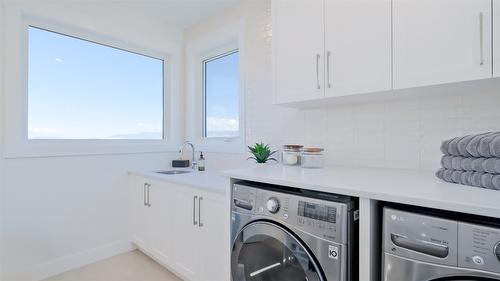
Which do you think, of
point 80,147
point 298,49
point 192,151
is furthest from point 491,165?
point 80,147

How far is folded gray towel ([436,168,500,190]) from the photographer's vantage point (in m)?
0.89

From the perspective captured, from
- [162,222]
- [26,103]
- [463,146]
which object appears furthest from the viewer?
[162,222]

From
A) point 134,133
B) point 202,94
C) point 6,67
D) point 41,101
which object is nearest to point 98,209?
point 134,133

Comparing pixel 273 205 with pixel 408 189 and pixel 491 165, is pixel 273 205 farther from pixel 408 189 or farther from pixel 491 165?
pixel 491 165

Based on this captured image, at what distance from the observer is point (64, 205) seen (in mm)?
2164

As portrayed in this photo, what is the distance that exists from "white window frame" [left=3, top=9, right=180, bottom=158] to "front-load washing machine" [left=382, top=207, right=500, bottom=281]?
240 cm

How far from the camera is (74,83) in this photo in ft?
7.53

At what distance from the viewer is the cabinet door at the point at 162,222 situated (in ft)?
6.62

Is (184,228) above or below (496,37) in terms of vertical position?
below

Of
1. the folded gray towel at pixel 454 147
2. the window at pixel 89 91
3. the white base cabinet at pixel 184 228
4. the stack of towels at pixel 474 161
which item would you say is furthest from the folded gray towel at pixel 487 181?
the window at pixel 89 91

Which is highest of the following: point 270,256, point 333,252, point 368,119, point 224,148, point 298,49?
point 298,49

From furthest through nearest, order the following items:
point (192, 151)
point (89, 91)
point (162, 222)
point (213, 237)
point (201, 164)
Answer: point (192, 151), point (201, 164), point (89, 91), point (162, 222), point (213, 237)

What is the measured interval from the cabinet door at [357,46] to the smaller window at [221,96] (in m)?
1.20

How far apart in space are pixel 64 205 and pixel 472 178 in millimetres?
2751
